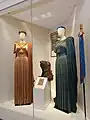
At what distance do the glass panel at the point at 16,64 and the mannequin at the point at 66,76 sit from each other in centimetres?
45

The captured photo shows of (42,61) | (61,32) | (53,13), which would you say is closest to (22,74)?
(42,61)

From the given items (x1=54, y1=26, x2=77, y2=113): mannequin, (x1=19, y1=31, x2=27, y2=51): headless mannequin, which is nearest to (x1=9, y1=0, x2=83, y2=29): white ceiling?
(x1=19, y1=31, x2=27, y2=51): headless mannequin

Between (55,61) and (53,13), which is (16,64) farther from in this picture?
(53,13)

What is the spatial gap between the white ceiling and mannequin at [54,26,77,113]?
0.40 meters

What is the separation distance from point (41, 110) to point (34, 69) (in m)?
0.66

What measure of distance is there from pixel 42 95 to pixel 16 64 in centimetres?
65

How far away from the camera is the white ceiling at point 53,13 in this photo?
198 cm

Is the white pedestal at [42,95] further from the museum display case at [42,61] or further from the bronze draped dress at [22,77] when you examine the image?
the bronze draped dress at [22,77]

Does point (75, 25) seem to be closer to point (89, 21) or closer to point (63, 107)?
point (89, 21)

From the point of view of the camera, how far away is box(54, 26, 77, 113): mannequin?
1.71 metres

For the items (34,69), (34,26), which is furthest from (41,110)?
(34,26)

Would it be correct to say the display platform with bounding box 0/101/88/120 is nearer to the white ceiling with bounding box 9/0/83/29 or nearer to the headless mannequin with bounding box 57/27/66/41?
the headless mannequin with bounding box 57/27/66/41

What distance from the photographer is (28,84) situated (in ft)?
7.38

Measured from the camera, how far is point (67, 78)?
174 cm
